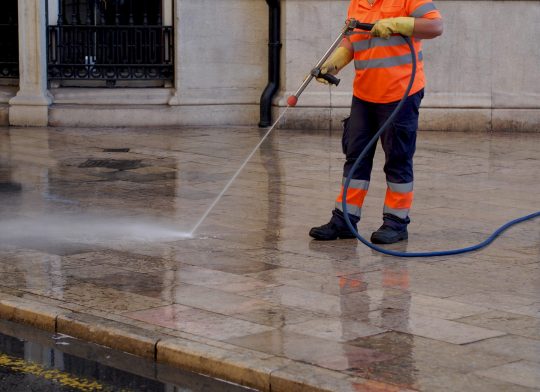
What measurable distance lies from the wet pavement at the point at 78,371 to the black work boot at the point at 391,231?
2733 millimetres

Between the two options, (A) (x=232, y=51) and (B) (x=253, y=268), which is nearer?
(B) (x=253, y=268)

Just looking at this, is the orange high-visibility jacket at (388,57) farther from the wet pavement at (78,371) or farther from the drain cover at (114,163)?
the drain cover at (114,163)

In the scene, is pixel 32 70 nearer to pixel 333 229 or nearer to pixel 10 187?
pixel 10 187

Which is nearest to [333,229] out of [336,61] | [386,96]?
[386,96]

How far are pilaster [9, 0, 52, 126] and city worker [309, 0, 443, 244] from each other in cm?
824

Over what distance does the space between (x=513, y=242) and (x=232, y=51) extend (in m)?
8.72

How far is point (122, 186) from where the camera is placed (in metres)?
10.8

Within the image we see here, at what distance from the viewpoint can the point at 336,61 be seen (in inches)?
330

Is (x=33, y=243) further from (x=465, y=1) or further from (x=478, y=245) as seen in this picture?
(x=465, y=1)

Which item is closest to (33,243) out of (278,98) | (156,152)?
(156,152)

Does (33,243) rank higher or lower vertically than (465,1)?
lower

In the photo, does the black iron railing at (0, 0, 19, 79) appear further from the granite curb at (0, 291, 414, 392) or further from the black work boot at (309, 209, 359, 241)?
the granite curb at (0, 291, 414, 392)

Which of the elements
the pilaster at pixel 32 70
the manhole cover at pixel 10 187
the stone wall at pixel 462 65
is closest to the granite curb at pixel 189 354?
the manhole cover at pixel 10 187

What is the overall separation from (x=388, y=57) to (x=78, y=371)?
11.4 feet
